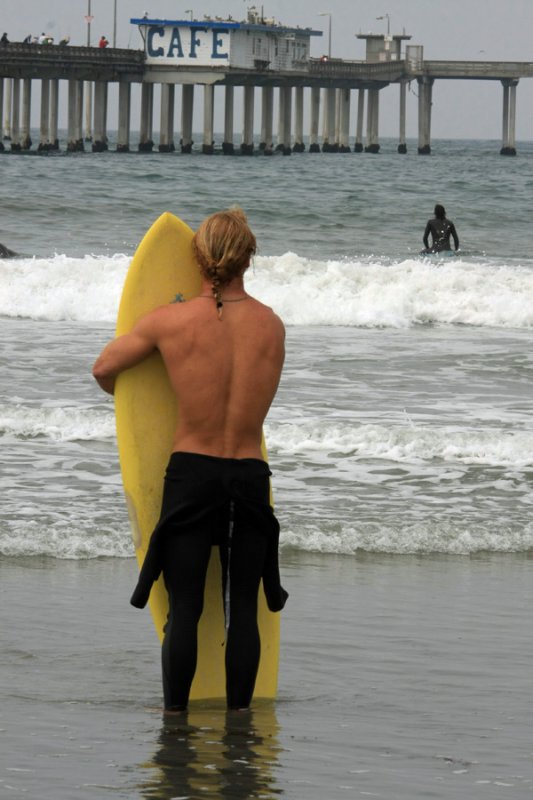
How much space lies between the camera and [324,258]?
875 inches

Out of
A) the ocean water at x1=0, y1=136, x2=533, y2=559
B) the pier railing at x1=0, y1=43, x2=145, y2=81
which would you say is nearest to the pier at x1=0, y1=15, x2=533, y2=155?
the pier railing at x1=0, y1=43, x2=145, y2=81

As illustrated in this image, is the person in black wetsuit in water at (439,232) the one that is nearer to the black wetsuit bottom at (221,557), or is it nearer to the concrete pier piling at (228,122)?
the black wetsuit bottom at (221,557)

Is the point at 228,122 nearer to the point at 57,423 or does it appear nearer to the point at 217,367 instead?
the point at 57,423

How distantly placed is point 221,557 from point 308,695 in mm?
601

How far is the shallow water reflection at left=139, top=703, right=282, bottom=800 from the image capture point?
3.02 meters

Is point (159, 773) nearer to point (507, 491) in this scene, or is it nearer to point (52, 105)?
point (507, 491)

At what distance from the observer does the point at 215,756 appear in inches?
128

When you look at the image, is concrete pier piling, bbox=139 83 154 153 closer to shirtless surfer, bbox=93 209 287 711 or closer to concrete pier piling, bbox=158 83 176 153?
concrete pier piling, bbox=158 83 176 153

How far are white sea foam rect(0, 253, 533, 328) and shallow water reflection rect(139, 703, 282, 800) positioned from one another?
11.6 metres

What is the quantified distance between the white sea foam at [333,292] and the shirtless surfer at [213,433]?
1157 centimetres

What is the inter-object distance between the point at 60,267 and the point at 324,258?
602 centimetres

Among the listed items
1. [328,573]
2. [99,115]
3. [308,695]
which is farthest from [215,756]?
[99,115]

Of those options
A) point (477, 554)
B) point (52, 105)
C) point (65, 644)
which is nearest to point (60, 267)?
point (477, 554)

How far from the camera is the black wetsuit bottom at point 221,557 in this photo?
3.40m
